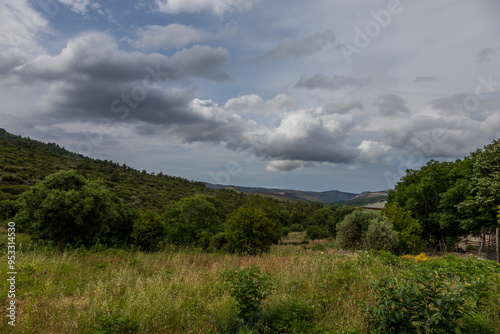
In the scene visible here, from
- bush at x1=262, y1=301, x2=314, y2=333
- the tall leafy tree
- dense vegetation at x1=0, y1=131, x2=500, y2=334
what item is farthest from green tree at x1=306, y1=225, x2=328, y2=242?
bush at x1=262, y1=301, x2=314, y2=333

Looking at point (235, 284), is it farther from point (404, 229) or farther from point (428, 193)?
point (428, 193)

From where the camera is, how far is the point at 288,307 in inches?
169

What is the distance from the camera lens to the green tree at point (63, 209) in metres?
10.6

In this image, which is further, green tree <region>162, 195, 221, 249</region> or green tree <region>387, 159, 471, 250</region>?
green tree <region>162, 195, 221, 249</region>

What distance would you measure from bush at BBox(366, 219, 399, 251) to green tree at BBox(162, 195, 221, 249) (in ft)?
57.3

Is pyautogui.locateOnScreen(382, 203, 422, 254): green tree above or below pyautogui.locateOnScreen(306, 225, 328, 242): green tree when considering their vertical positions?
above

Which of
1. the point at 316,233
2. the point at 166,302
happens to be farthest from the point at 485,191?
the point at 316,233

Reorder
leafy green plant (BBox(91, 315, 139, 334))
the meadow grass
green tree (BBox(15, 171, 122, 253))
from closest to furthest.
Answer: leafy green plant (BBox(91, 315, 139, 334)) < the meadow grass < green tree (BBox(15, 171, 122, 253))

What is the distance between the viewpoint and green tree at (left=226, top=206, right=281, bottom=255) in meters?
14.3

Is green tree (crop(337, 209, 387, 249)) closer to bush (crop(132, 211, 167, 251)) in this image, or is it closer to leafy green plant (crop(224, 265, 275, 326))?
bush (crop(132, 211, 167, 251))

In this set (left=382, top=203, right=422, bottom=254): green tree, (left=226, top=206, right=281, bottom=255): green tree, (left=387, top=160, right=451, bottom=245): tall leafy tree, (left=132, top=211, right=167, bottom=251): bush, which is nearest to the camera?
(left=226, top=206, right=281, bottom=255): green tree

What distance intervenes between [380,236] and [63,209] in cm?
1643

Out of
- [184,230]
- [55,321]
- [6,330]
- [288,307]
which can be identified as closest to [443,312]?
[288,307]

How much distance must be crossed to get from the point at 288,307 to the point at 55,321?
143 inches
